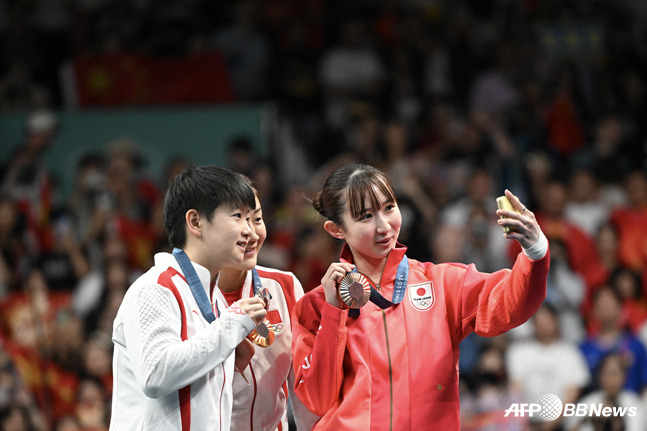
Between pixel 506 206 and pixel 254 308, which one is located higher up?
pixel 506 206

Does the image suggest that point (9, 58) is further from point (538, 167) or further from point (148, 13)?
point (538, 167)

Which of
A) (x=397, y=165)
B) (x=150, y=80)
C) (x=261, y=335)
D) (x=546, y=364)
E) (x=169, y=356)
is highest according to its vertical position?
(x=150, y=80)

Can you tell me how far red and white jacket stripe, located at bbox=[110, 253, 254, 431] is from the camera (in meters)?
2.58

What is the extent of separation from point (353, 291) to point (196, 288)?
50 cm

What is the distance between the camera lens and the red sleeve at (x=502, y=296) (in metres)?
2.75

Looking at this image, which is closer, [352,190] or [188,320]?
[188,320]

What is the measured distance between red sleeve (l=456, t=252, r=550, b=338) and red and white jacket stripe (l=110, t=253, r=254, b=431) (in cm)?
76

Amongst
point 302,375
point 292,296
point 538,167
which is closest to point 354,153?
point 538,167

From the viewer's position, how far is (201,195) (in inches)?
114

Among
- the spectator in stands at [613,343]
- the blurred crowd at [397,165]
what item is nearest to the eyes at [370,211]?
the blurred crowd at [397,165]

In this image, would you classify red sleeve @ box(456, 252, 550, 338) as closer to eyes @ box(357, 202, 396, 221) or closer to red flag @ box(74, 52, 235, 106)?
eyes @ box(357, 202, 396, 221)

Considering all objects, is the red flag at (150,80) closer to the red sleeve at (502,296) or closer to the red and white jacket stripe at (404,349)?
the red and white jacket stripe at (404,349)

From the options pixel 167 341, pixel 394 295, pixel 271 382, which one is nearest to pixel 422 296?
pixel 394 295

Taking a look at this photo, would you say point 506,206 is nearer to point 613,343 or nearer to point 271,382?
point 271,382
